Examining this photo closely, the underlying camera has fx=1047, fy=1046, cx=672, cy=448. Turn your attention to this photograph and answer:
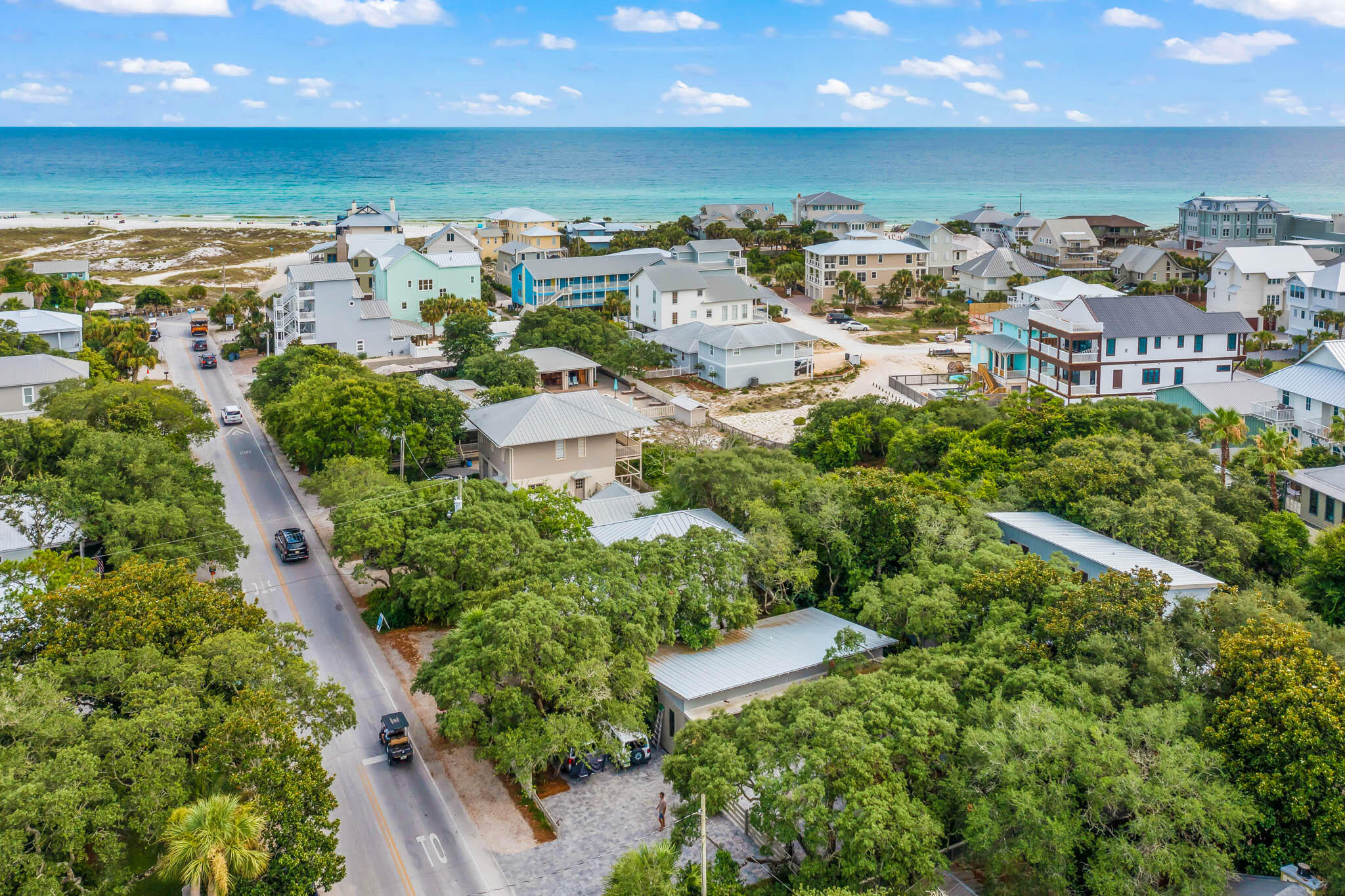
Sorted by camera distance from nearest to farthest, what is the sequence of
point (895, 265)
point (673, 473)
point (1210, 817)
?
point (1210, 817) < point (673, 473) < point (895, 265)

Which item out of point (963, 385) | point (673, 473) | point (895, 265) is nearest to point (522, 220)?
point (895, 265)

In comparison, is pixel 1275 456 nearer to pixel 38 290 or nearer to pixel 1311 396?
pixel 1311 396

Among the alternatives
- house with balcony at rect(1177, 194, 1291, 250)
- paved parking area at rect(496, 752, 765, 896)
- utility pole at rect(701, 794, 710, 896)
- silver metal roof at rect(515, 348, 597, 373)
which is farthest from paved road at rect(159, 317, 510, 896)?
house with balcony at rect(1177, 194, 1291, 250)

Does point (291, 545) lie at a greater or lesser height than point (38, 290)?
lesser

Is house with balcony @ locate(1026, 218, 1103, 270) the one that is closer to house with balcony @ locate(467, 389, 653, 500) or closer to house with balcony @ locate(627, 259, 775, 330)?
house with balcony @ locate(627, 259, 775, 330)

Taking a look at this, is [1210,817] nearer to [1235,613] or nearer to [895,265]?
[1235,613]

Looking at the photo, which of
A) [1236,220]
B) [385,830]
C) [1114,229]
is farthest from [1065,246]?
[385,830]
